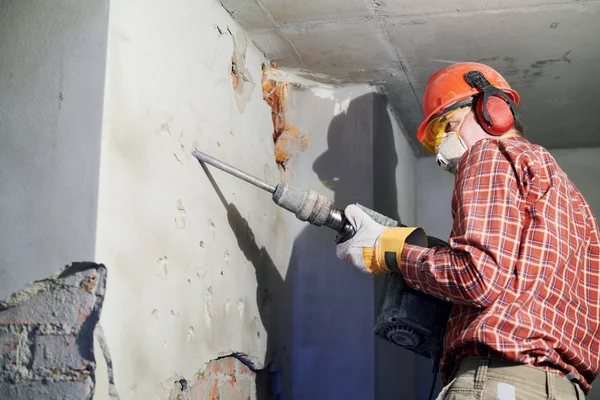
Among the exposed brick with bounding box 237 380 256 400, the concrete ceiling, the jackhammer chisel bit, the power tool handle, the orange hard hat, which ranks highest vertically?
the concrete ceiling

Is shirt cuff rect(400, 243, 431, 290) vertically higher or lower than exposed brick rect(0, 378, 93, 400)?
higher

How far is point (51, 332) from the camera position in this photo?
1252 mm

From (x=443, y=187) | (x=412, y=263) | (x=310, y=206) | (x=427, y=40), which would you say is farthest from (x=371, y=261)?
(x=443, y=187)

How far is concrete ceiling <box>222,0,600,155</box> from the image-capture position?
199 centimetres

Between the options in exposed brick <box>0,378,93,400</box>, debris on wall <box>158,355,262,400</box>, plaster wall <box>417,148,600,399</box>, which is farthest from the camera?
plaster wall <box>417,148,600,399</box>

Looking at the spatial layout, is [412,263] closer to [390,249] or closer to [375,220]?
[390,249]

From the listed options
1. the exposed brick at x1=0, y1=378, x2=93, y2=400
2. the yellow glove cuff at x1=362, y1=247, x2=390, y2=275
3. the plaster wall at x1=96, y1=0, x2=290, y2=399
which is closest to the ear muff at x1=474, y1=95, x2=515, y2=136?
the yellow glove cuff at x1=362, y1=247, x2=390, y2=275

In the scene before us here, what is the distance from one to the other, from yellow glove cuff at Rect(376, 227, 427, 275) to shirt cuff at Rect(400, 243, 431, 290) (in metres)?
0.02

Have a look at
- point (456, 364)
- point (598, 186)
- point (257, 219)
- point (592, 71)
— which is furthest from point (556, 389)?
point (598, 186)

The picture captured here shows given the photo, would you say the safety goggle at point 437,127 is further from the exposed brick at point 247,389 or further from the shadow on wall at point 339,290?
the exposed brick at point 247,389

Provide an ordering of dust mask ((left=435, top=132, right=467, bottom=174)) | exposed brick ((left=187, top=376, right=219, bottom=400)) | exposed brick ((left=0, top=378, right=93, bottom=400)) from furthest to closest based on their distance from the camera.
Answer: dust mask ((left=435, top=132, right=467, bottom=174)) → exposed brick ((left=187, top=376, right=219, bottom=400)) → exposed brick ((left=0, top=378, right=93, bottom=400))

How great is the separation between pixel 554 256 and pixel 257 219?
3.43 ft

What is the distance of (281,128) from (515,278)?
1.32m

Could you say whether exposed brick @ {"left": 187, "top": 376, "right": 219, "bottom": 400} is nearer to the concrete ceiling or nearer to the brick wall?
the brick wall
